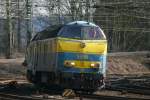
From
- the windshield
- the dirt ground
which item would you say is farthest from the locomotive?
the dirt ground

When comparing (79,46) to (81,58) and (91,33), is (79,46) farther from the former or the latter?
(91,33)

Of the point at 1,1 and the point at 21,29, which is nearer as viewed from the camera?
the point at 1,1

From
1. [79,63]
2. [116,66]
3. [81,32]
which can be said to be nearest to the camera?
[79,63]

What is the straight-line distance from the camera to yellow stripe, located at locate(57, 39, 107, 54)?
20.4 metres

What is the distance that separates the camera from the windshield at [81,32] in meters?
20.7

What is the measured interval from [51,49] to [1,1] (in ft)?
127

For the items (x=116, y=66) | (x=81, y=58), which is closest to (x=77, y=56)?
(x=81, y=58)

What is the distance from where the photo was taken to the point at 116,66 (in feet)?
160

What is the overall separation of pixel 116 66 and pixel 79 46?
28597 millimetres

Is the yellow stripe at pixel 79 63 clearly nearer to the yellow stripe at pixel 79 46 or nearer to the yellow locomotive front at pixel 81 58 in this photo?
the yellow locomotive front at pixel 81 58

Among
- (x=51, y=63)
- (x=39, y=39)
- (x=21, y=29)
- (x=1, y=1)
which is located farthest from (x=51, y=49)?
(x=21, y=29)

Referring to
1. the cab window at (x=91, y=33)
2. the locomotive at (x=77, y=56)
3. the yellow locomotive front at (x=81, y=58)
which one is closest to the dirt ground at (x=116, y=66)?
the locomotive at (x=77, y=56)

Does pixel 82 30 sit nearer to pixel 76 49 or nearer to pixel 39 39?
pixel 76 49

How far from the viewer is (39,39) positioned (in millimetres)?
23781
